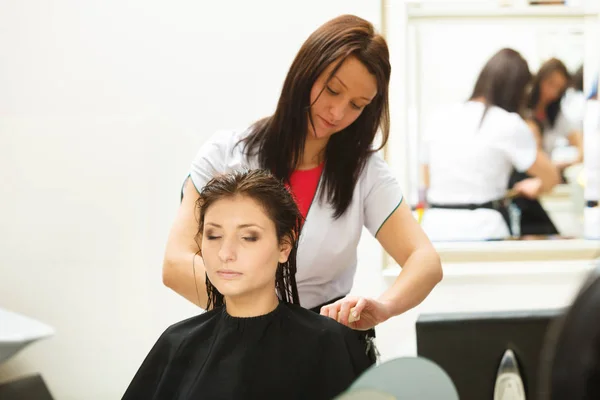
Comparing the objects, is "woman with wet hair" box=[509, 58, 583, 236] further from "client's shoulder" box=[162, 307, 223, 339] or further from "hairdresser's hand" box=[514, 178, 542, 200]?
"client's shoulder" box=[162, 307, 223, 339]

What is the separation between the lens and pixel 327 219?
1.77 metres

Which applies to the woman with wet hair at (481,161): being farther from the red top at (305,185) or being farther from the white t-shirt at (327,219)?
the red top at (305,185)

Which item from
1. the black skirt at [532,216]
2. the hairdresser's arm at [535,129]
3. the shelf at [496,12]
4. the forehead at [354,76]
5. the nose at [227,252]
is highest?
the shelf at [496,12]

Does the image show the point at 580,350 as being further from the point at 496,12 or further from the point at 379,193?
the point at 496,12

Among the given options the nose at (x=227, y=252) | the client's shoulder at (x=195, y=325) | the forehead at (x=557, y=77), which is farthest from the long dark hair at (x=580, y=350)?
the forehead at (x=557, y=77)

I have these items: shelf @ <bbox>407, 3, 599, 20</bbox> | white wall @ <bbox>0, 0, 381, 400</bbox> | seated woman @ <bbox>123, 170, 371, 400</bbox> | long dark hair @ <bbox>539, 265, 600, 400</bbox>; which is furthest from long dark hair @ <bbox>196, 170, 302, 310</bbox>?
shelf @ <bbox>407, 3, 599, 20</bbox>

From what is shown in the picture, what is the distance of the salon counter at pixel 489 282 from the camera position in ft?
9.95

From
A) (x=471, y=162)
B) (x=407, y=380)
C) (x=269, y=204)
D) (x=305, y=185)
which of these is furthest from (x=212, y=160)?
(x=471, y=162)

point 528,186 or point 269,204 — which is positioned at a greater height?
point 269,204

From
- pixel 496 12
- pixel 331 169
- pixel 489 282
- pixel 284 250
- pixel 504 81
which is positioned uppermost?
pixel 496 12

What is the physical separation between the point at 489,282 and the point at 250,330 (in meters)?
1.87

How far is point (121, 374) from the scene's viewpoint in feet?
10.3

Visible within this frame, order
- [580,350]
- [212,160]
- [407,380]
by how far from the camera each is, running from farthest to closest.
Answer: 1. [212,160]
2. [407,380]
3. [580,350]

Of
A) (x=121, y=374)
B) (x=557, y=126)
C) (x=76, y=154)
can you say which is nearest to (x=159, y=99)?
(x=76, y=154)
